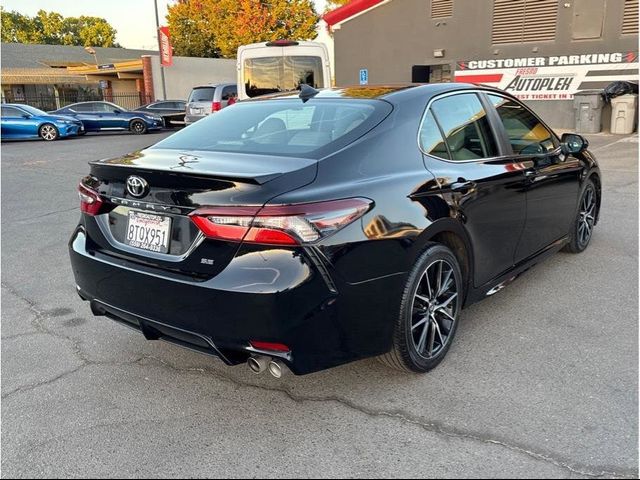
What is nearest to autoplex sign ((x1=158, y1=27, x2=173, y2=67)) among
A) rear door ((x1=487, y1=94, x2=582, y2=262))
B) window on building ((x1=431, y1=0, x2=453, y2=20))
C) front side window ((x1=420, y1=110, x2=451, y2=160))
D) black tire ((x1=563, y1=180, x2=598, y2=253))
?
window on building ((x1=431, y1=0, x2=453, y2=20))

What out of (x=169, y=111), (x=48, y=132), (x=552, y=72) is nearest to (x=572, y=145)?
(x=552, y=72)

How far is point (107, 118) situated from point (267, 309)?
22.1m

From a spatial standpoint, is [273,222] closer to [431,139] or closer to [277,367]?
[277,367]

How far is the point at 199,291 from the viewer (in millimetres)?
2541

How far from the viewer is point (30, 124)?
781 inches

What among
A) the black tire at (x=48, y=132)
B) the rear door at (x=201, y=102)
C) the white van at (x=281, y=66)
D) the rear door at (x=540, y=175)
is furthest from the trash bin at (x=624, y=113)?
the black tire at (x=48, y=132)

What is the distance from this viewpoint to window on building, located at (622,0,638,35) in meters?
15.4

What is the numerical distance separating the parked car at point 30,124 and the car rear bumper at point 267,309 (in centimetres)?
1954

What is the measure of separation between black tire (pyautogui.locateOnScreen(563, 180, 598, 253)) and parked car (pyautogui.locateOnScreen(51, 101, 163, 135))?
19952mm

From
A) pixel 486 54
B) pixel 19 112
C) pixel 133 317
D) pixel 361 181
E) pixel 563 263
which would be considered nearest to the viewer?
pixel 361 181

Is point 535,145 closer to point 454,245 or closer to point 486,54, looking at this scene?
point 454,245

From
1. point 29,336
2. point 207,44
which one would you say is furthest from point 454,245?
point 207,44

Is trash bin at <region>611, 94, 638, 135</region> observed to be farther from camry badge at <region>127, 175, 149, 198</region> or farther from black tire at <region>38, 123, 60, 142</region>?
black tire at <region>38, 123, 60, 142</region>

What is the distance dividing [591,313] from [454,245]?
1391mm
